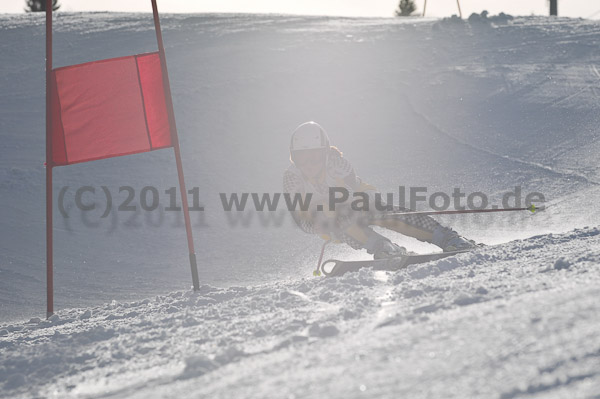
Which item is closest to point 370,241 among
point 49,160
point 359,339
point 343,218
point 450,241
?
point 343,218

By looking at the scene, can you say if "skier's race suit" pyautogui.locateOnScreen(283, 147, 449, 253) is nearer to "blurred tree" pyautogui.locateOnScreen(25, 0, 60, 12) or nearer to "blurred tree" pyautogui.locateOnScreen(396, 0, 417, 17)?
"blurred tree" pyautogui.locateOnScreen(25, 0, 60, 12)

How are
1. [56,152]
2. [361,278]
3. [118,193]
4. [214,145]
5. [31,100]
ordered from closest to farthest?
1. [361,278]
2. [56,152]
3. [118,193]
4. [214,145]
5. [31,100]

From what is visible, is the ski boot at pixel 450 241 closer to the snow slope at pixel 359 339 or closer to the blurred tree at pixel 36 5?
the snow slope at pixel 359 339

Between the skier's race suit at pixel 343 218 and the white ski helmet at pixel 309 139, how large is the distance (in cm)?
16

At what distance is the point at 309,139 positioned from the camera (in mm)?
5738

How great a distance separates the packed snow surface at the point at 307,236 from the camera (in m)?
2.07

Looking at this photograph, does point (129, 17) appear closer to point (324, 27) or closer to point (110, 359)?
point (324, 27)

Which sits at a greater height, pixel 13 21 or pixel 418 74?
pixel 13 21

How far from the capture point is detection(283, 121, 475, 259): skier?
18.1ft

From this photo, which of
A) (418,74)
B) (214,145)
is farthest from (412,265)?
(418,74)

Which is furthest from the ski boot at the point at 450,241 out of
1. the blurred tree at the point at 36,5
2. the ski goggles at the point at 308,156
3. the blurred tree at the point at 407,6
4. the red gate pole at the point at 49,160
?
the blurred tree at the point at 407,6

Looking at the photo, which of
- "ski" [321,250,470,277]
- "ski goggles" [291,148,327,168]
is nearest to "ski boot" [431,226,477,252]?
"ski" [321,250,470,277]

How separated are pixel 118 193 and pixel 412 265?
526 centimetres

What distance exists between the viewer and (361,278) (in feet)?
13.9
